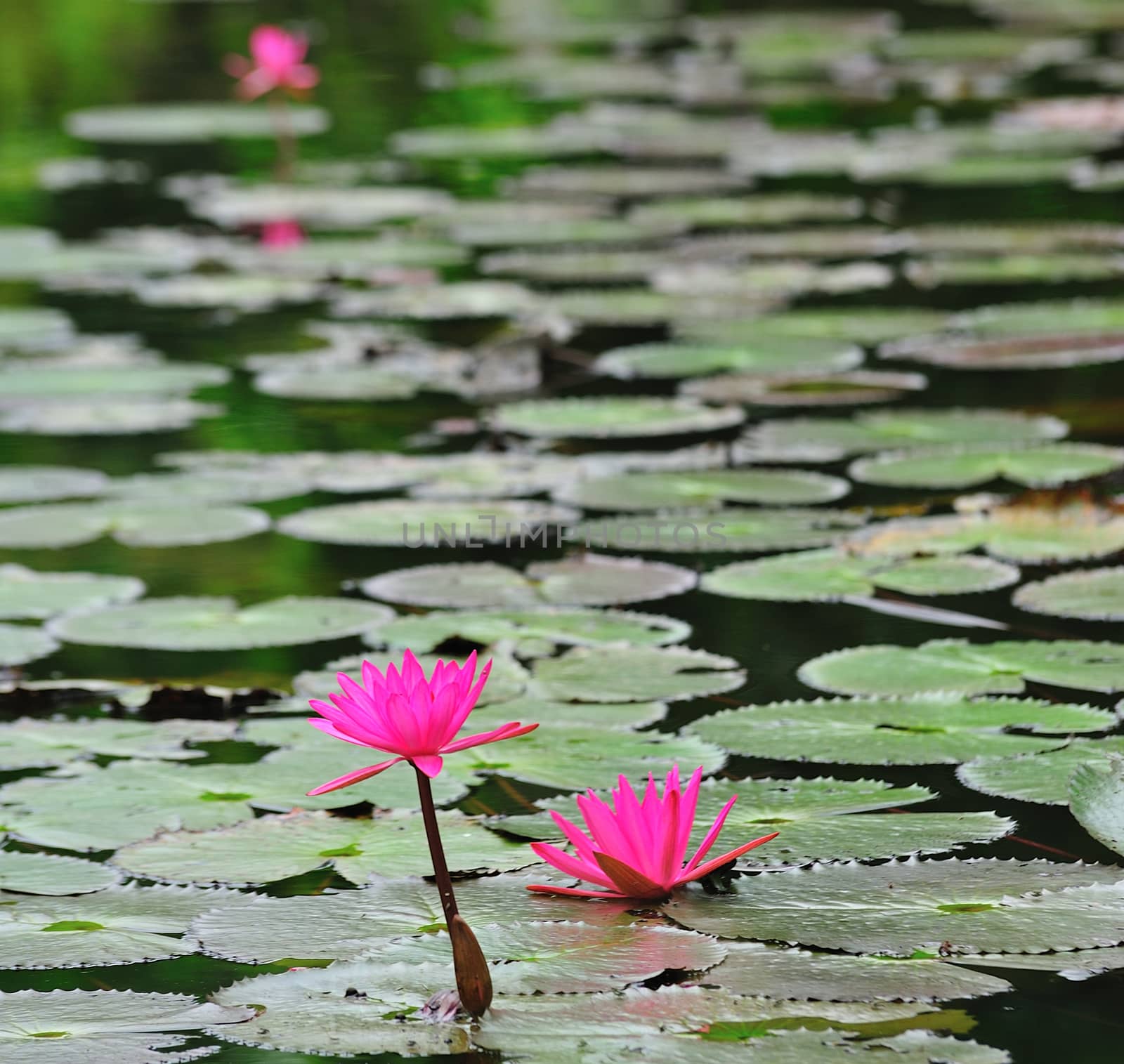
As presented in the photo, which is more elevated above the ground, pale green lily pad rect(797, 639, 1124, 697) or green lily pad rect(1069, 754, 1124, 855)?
pale green lily pad rect(797, 639, 1124, 697)

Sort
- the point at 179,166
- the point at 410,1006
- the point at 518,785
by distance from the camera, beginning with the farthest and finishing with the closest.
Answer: the point at 179,166 → the point at 518,785 → the point at 410,1006

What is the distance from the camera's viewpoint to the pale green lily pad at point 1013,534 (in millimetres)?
2398

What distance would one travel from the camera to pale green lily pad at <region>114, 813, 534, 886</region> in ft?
5.16

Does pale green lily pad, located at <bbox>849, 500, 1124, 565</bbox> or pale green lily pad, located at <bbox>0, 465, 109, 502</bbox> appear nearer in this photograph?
pale green lily pad, located at <bbox>849, 500, 1124, 565</bbox>

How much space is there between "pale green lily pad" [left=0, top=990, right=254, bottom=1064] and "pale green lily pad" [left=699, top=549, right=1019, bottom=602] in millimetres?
1110

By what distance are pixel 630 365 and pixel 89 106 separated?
456 centimetres

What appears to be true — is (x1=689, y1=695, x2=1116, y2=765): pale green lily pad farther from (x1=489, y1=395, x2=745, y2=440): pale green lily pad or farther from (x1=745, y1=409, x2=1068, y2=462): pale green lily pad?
(x1=489, y1=395, x2=745, y2=440): pale green lily pad

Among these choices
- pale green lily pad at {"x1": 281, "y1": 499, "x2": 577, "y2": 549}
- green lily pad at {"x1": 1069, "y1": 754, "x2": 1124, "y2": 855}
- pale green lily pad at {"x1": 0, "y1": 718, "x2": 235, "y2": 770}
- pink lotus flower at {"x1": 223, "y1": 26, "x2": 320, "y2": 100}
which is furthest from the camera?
pink lotus flower at {"x1": 223, "y1": 26, "x2": 320, "y2": 100}

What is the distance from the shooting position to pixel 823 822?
1.60 meters

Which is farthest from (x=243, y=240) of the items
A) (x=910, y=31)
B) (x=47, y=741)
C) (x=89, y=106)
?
(x=910, y=31)

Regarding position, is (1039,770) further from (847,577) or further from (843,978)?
(847,577)

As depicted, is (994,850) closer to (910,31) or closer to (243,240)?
(243,240)

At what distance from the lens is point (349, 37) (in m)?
8.96

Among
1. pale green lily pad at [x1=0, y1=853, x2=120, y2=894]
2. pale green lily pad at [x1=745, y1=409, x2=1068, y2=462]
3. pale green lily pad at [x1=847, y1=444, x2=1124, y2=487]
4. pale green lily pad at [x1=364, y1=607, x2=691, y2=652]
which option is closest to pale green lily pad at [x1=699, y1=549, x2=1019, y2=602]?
pale green lily pad at [x1=364, y1=607, x2=691, y2=652]
